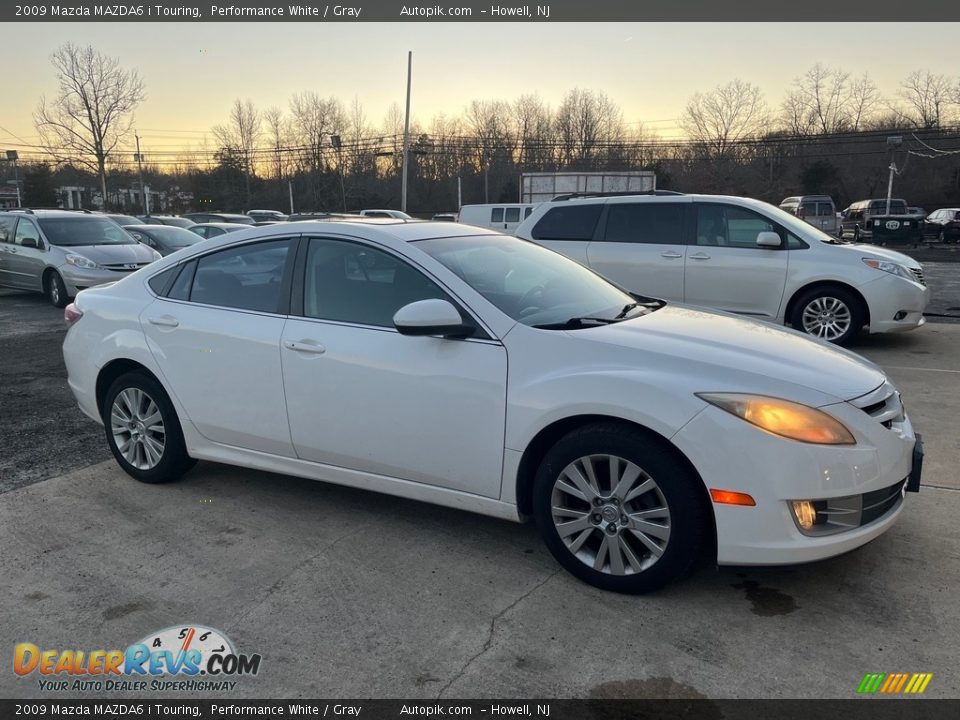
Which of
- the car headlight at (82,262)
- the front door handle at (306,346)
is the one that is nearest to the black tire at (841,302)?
the front door handle at (306,346)

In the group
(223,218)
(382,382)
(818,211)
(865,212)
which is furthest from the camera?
(865,212)

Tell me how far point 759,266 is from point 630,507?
247 inches

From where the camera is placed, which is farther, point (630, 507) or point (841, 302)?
point (841, 302)

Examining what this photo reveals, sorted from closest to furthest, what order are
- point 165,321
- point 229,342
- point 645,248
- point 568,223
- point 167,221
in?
point 229,342, point 165,321, point 645,248, point 568,223, point 167,221

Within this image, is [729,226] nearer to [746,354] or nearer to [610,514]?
[746,354]

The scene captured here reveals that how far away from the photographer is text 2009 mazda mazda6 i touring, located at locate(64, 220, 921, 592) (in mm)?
2898

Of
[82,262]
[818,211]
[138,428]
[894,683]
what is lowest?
[894,683]

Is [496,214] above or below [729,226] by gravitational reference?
above

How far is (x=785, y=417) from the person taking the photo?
9.44 ft

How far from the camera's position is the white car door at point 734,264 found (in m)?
8.47

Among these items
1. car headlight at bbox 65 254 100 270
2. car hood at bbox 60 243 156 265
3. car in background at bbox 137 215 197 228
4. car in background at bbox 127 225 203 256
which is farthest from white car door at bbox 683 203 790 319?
car in background at bbox 137 215 197 228

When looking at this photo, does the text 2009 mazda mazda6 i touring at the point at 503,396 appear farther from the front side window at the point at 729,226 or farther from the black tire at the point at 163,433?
the front side window at the point at 729,226

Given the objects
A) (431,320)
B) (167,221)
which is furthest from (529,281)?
(167,221)

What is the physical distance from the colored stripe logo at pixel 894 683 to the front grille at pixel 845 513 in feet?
1.77
